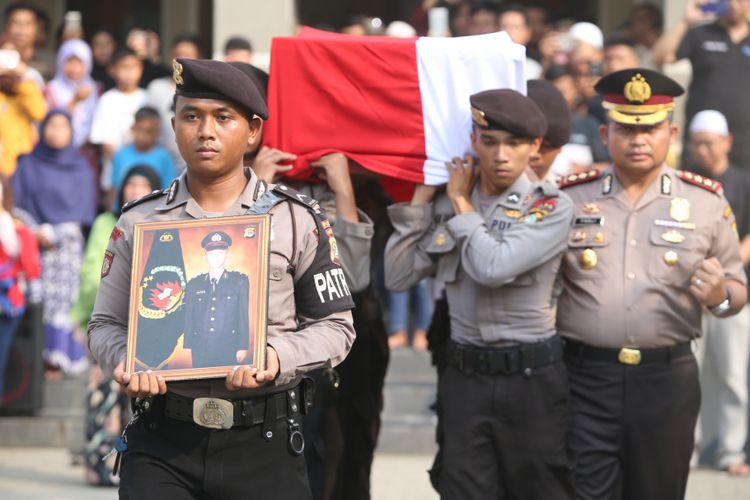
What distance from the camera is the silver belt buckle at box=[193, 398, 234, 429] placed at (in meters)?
4.57

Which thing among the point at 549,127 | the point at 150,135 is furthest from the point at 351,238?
the point at 150,135

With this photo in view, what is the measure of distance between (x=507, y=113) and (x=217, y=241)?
179 cm

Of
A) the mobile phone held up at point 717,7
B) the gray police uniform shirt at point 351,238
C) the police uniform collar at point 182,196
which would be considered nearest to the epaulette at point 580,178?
the gray police uniform shirt at point 351,238

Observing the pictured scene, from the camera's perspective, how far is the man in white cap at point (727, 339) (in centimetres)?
943

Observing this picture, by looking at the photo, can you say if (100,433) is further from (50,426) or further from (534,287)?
(534,287)

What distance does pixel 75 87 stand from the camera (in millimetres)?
12367

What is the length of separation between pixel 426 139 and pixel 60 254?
5.35 metres

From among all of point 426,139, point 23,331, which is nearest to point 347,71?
point 426,139

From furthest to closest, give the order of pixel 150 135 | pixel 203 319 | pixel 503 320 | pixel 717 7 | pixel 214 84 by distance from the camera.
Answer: pixel 150 135 → pixel 717 7 → pixel 503 320 → pixel 214 84 → pixel 203 319

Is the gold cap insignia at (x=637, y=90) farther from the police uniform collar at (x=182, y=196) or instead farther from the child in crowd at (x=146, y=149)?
the child in crowd at (x=146, y=149)

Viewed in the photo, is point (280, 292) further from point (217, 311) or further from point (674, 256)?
point (674, 256)

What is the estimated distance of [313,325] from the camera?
4.77 meters

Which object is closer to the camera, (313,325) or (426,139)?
(313,325)

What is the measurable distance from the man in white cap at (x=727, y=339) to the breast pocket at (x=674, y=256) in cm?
306
